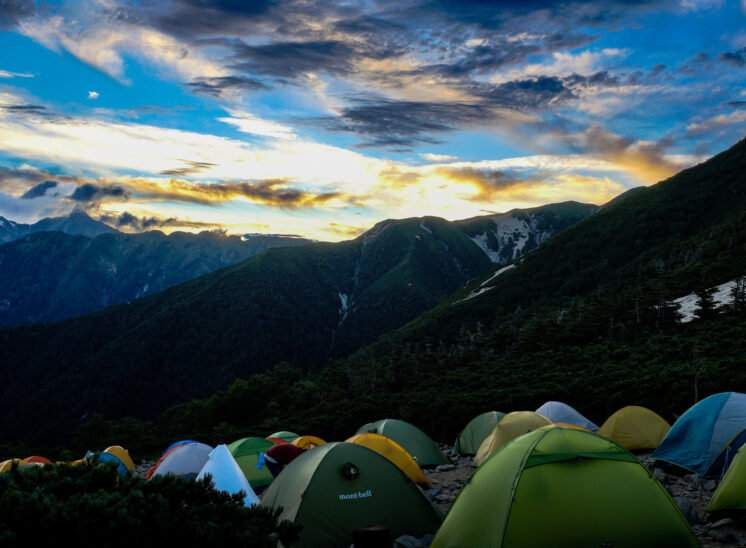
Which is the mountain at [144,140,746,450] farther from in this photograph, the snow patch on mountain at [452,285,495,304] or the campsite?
the campsite

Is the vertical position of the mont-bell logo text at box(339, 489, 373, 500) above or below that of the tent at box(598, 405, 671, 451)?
above

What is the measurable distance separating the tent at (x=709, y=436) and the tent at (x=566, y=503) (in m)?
5.92

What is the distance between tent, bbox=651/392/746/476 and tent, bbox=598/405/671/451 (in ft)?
15.4

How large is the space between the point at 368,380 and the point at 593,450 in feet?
197

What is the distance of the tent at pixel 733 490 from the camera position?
31.5ft

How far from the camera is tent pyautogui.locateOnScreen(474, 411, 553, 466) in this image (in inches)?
752

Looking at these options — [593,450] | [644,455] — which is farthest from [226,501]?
[644,455]

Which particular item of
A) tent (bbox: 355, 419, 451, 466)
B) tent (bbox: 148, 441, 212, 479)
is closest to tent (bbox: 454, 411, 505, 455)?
tent (bbox: 355, 419, 451, 466)

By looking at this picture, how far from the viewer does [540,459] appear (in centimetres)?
838

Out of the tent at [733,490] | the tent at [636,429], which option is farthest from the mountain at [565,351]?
the tent at [733,490]

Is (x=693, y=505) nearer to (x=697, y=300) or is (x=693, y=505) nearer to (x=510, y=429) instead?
(x=510, y=429)

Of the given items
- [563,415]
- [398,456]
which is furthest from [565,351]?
[398,456]

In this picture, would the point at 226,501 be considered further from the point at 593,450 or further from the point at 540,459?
the point at 593,450

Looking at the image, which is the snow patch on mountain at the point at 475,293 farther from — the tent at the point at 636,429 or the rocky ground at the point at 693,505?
the rocky ground at the point at 693,505
